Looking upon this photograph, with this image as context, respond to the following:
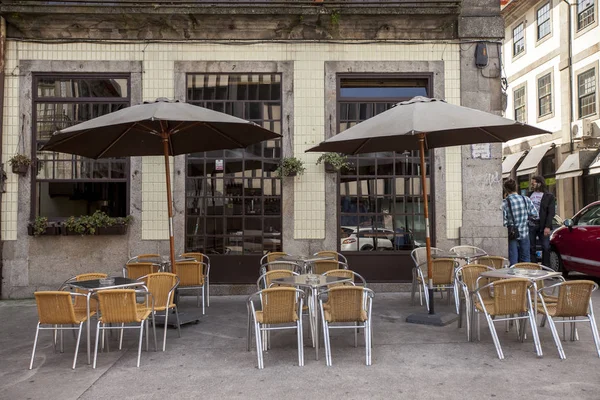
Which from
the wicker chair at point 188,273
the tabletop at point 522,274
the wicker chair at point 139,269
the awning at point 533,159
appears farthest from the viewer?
the awning at point 533,159

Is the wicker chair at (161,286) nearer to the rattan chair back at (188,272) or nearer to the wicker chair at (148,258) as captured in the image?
the rattan chair back at (188,272)

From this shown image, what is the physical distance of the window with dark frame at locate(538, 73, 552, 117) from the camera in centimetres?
2348

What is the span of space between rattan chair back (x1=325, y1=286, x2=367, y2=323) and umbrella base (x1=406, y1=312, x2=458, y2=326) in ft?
6.49

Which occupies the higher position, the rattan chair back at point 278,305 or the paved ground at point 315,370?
the rattan chair back at point 278,305

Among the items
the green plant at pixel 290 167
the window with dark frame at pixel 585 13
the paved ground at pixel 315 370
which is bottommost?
the paved ground at pixel 315 370

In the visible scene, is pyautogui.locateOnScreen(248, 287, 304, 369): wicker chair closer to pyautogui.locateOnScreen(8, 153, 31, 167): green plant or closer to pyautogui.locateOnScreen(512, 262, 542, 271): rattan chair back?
pyautogui.locateOnScreen(512, 262, 542, 271): rattan chair back

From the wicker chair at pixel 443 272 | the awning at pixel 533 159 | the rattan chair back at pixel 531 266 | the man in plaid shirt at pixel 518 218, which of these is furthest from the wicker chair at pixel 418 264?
the awning at pixel 533 159

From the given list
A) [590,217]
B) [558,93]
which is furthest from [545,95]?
[590,217]

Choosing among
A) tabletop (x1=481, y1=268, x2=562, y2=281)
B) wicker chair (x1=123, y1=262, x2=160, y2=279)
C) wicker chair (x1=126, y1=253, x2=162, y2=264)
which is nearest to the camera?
tabletop (x1=481, y1=268, x2=562, y2=281)

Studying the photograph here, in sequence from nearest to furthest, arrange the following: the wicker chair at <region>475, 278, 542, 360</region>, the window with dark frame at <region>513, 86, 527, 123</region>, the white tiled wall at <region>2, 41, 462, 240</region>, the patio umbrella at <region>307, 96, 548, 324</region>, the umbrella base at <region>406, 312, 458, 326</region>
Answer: the wicker chair at <region>475, 278, 542, 360</region>, the patio umbrella at <region>307, 96, 548, 324</region>, the umbrella base at <region>406, 312, 458, 326</region>, the white tiled wall at <region>2, 41, 462, 240</region>, the window with dark frame at <region>513, 86, 527, 123</region>

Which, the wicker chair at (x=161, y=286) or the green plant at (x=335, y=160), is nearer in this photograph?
the wicker chair at (x=161, y=286)

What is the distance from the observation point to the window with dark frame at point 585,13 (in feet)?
67.4

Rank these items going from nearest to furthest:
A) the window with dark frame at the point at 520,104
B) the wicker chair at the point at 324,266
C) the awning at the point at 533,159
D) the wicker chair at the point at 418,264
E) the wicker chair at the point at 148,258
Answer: the wicker chair at the point at 324,266, the wicker chair at the point at 418,264, the wicker chair at the point at 148,258, the awning at the point at 533,159, the window with dark frame at the point at 520,104

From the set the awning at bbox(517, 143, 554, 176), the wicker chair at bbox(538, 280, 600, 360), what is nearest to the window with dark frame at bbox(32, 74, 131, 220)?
the wicker chair at bbox(538, 280, 600, 360)
